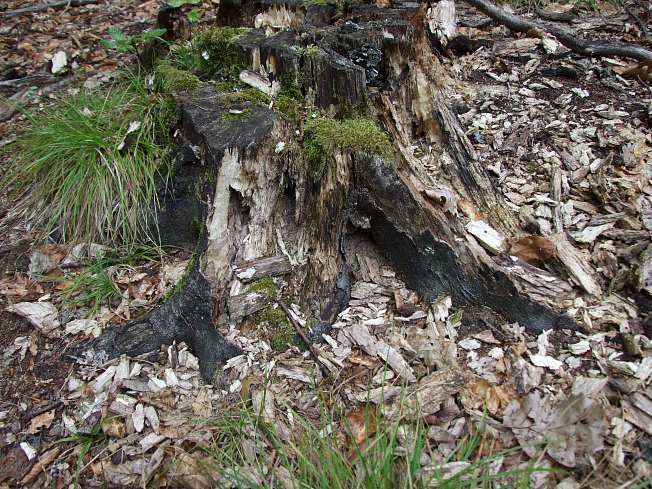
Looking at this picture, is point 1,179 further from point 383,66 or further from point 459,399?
point 459,399

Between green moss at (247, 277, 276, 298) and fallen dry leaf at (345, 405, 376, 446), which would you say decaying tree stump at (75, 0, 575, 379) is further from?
fallen dry leaf at (345, 405, 376, 446)

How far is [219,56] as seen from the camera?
299cm

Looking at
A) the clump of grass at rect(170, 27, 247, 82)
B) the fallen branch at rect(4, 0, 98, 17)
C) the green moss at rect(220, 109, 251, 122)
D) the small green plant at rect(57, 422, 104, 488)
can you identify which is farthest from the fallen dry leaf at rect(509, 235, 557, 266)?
the fallen branch at rect(4, 0, 98, 17)

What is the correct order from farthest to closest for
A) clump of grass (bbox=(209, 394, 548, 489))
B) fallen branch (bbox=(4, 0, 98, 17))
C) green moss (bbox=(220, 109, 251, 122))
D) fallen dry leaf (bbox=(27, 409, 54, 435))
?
fallen branch (bbox=(4, 0, 98, 17))
green moss (bbox=(220, 109, 251, 122))
fallen dry leaf (bbox=(27, 409, 54, 435))
clump of grass (bbox=(209, 394, 548, 489))

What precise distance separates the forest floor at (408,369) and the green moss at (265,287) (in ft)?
0.57

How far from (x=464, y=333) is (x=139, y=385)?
154 cm

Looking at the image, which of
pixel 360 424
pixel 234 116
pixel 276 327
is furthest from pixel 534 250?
pixel 234 116

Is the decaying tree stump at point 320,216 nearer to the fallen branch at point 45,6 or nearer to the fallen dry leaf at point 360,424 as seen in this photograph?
the fallen dry leaf at point 360,424

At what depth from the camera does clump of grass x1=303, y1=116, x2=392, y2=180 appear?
2447 mm

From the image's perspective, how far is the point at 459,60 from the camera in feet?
13.4

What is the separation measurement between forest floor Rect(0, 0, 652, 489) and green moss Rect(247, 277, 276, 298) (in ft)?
0.57

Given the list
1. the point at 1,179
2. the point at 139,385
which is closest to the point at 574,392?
the point at 139,385

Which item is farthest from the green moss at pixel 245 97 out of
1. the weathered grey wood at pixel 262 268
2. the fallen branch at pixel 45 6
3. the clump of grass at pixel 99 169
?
the fallen branch at pixel 45 6

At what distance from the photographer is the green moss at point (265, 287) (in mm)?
2492
